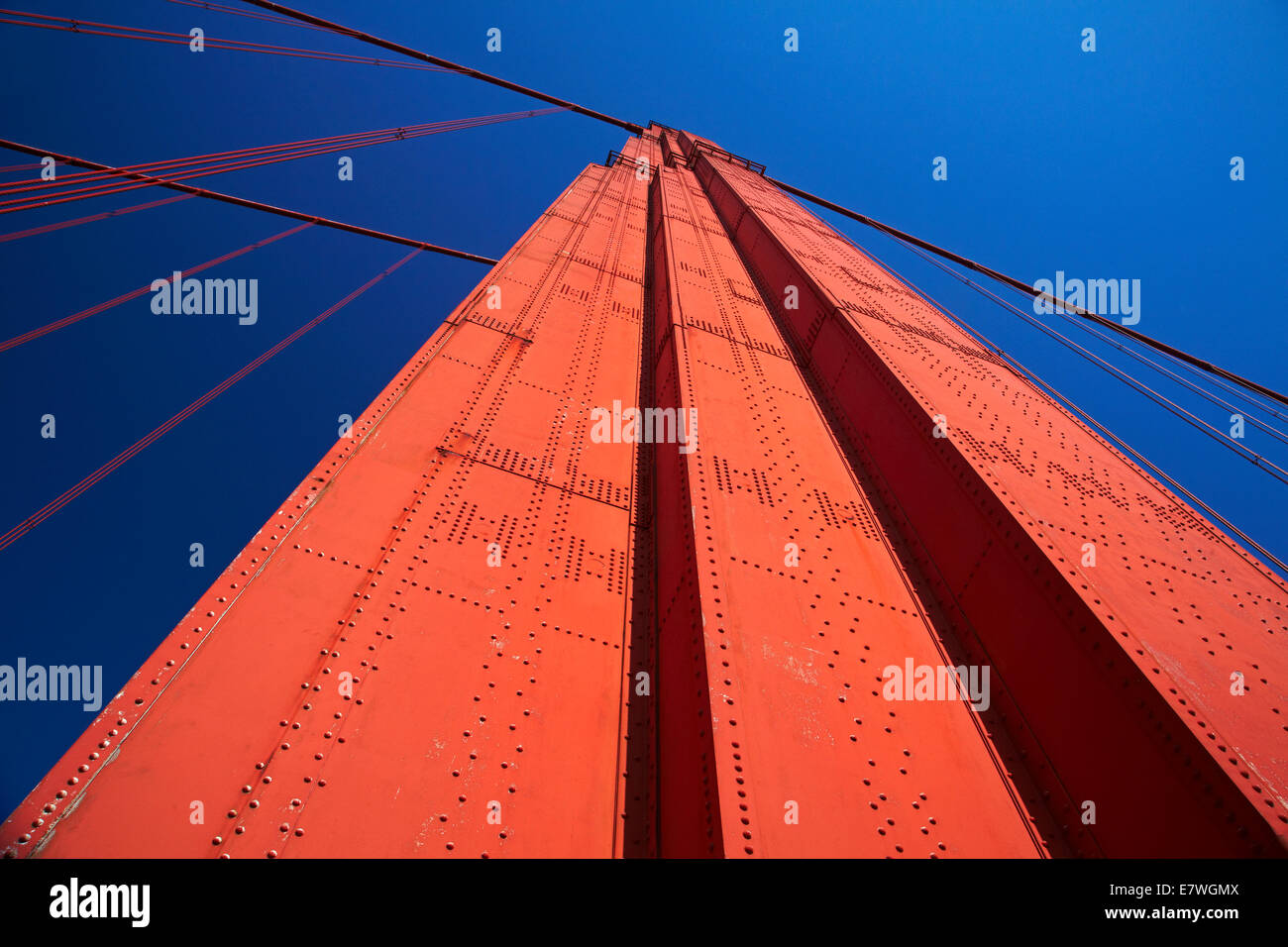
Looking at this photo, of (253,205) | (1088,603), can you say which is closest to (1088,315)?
(1088,603)

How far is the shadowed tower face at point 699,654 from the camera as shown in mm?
2369

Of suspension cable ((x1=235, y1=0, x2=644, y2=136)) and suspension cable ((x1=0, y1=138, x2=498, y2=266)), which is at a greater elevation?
suspension cable ((x1=235, y1=0, x2=644, y2=136))

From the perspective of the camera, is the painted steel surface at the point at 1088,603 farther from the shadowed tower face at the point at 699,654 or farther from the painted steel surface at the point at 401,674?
the painted steel surface at the point at 401,674

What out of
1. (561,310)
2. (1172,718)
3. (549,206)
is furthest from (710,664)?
(549,206)

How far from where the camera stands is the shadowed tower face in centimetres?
237

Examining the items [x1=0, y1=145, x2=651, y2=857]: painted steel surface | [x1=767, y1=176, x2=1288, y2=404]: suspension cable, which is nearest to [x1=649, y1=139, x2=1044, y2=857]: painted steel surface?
[x1=0, y1=145, x2=651, y2=857]: painted steel surface

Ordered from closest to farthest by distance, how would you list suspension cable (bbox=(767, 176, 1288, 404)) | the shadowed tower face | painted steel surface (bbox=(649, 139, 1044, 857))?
the shadowed tower face, painted steel surface (bbox=(649, 139, 1044, 857)), suspension cable (bbox=(767, 176, 1288, 404))

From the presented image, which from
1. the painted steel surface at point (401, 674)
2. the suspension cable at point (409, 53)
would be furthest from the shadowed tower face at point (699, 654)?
the suspension cable at point (409, 53)

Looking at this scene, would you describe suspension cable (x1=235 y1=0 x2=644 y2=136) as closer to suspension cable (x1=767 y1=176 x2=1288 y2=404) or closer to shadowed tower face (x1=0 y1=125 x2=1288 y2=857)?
suspension cable (x1=767 y1=176 x2=1288 y2=404)

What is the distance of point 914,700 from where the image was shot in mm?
3350

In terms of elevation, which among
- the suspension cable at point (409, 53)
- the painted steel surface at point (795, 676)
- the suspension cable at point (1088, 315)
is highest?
the suspension cable at point (409, 53)

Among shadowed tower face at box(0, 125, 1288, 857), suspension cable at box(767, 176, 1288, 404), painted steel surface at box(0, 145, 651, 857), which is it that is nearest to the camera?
painted steel surface at box(0, 145, 651, 857)
